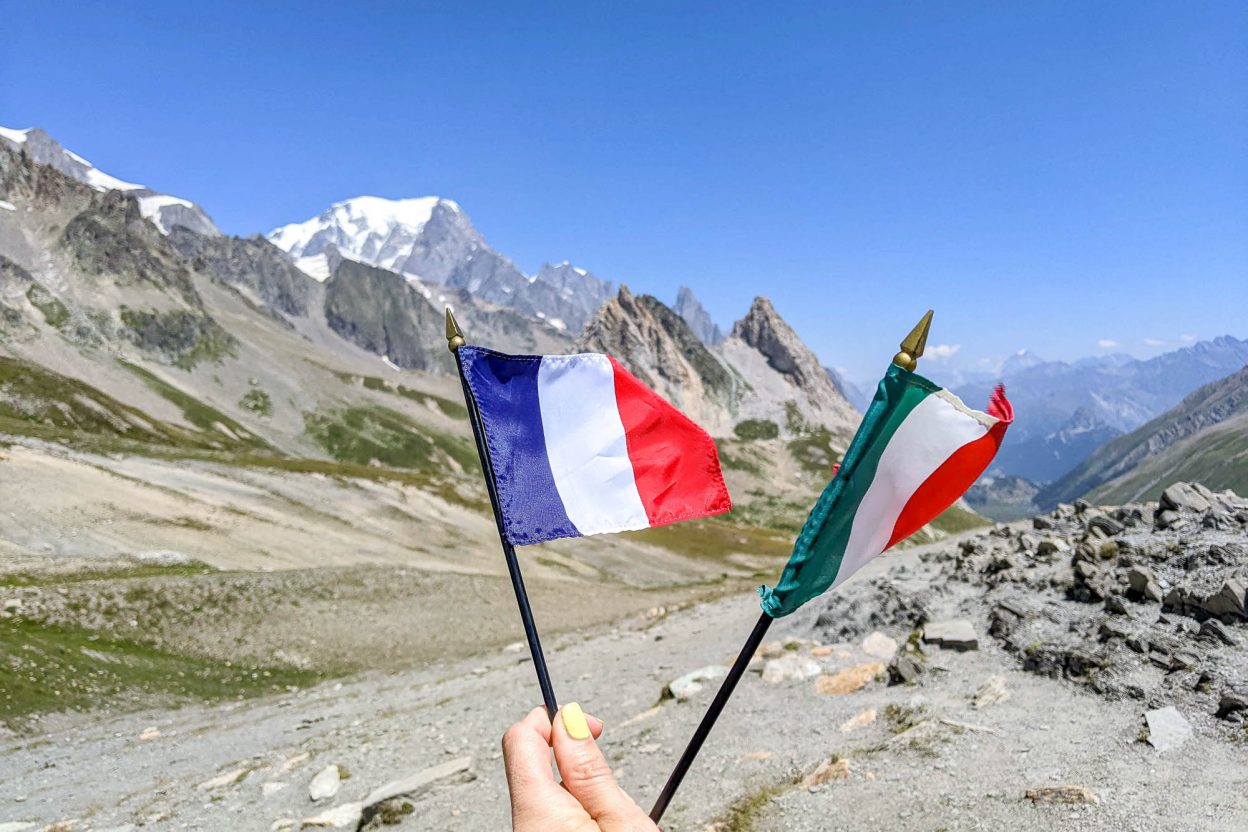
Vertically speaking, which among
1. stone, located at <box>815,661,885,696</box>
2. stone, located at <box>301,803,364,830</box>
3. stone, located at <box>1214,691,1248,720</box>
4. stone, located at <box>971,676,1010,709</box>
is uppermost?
stone, located at <box>1214,691,1248,720</box>

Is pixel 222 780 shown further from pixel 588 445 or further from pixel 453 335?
pixel 453 335

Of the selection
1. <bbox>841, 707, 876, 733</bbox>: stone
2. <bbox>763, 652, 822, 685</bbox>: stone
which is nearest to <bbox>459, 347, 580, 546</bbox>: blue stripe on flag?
<bbox>841, 707, 876, 733</bbox>: stone

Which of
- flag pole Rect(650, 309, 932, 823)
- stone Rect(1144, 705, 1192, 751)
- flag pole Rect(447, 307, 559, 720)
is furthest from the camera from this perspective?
stone Rect(1144, 705, 1192, 751)

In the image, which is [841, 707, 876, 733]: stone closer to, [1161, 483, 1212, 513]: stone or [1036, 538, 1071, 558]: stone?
[1036, 538, 1071, 558]: stone

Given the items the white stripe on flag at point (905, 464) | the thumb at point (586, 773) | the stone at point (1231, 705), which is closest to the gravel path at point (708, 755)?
the stone at point (1231, 705)

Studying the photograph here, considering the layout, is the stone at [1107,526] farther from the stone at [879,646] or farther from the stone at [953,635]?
the stone at [879,646]

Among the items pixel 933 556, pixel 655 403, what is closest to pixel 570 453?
pixel 655 403

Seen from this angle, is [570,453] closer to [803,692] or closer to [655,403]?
[655,403]

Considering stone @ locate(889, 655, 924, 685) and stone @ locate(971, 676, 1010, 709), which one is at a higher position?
stone @ locate(971, 676, 1010, 709)

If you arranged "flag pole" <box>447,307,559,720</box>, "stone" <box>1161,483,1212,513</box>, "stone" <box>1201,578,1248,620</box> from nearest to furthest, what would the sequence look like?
1. "flag pole" <box>447,307,559,720</box>
2. "stone" <box>1201,578,1248,620</box>
3. "stone" <box>1161,483,1212,513</box>
